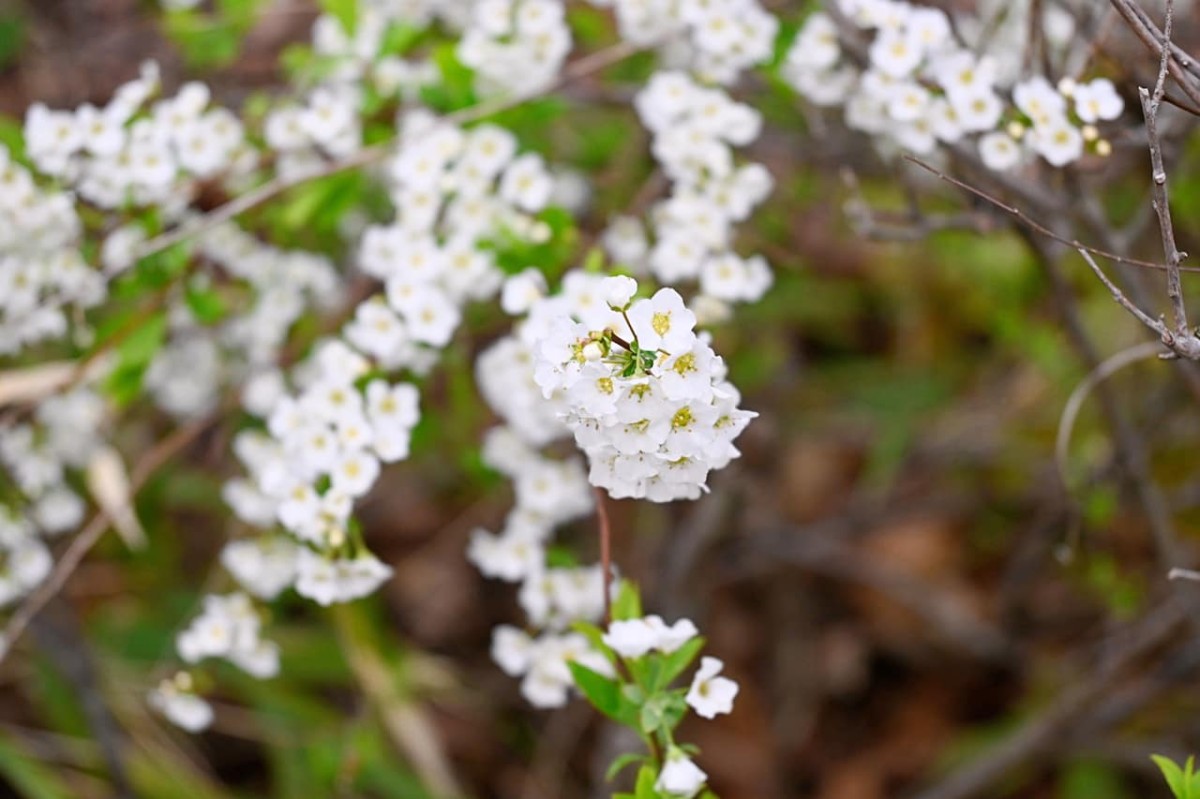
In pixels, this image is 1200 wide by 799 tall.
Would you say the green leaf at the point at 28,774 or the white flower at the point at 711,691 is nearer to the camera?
the white flower at the point at 711,691

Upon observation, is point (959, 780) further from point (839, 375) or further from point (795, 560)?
point (839, 375)

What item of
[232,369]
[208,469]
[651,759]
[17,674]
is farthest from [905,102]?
[17,674]

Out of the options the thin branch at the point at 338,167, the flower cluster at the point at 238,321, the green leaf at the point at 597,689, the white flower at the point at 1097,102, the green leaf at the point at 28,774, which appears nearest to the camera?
the green leaf at the point at 597,689

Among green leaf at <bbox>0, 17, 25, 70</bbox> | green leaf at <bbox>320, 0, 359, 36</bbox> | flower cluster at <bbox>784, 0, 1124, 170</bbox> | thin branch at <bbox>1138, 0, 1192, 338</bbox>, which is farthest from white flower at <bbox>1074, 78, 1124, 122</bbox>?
green leaf at <bbox>0, 17, 25, 70</bbox>

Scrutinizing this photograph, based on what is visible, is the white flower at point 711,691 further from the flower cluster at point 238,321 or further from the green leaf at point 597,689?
the flower cluster at point 238,321

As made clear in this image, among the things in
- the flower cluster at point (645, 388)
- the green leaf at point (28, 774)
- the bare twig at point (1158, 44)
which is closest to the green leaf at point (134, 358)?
the green leaf at point (28, 774)
